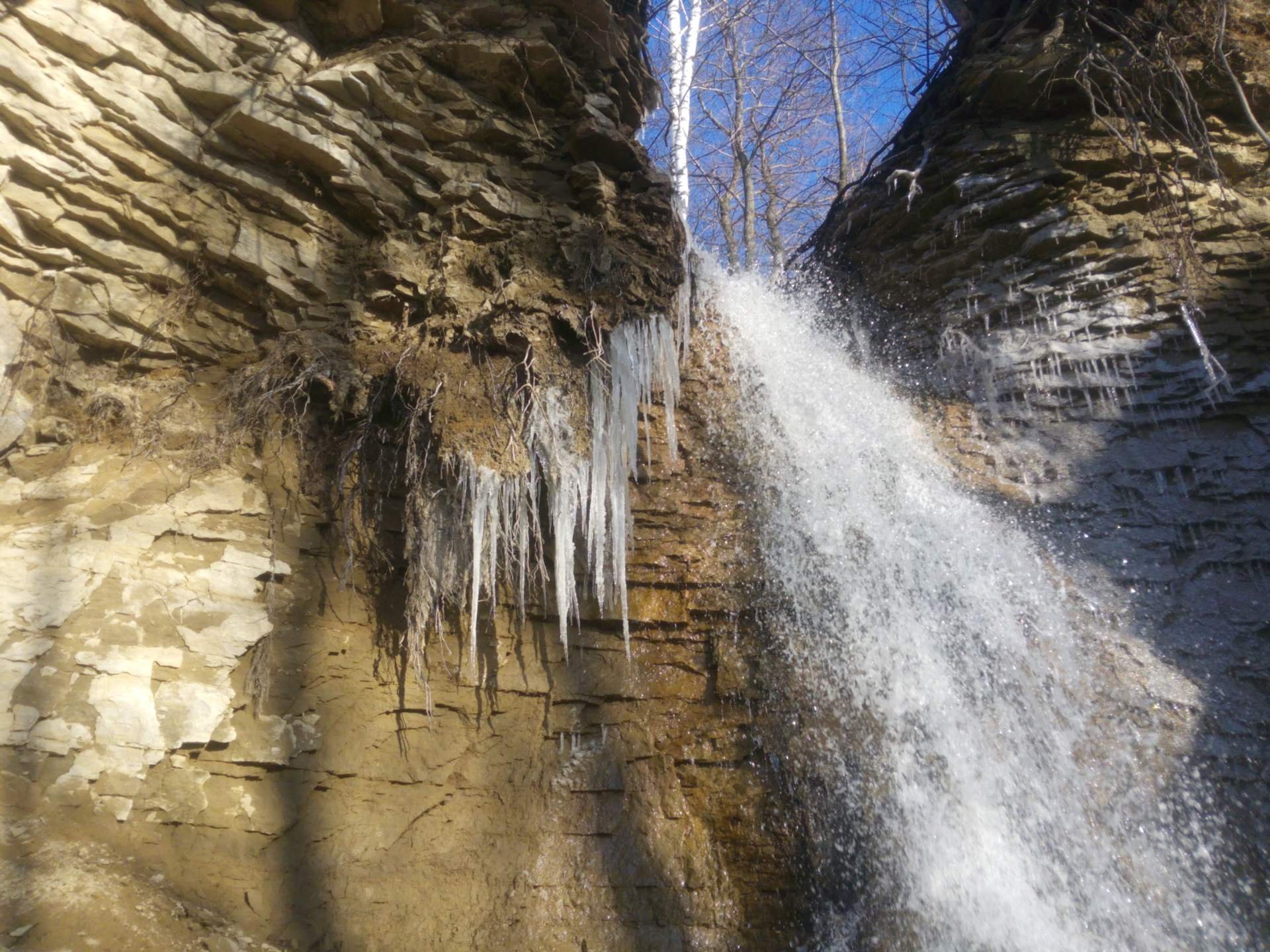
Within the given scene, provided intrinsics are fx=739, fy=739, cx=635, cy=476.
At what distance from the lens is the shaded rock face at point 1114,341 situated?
4.14m

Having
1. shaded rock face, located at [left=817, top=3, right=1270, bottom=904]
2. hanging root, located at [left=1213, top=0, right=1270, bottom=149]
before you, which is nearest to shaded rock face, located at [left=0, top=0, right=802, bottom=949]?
shaded rock face, located at [left=817, top=3, right=1270, bottom=904]

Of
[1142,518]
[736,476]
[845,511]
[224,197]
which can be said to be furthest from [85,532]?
[1142,518]

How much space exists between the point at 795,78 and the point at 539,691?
1197 cm

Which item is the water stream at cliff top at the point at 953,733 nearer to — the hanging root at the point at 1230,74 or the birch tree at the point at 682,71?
the hanging root at the point at 1230,74

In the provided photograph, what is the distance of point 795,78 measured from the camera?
12445 millimetres

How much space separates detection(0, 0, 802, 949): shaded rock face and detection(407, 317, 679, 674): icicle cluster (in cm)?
15

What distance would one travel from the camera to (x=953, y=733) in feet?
13.1

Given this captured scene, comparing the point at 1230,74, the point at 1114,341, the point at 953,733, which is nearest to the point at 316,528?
the point at 953,733

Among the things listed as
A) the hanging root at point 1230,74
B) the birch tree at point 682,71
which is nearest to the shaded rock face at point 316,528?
the hanging root at point 1230,74

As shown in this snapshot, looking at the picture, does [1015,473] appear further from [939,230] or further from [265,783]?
[265,783]

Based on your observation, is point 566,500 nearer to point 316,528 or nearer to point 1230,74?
point 316,528

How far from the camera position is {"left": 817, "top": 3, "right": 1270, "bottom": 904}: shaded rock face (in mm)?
4141

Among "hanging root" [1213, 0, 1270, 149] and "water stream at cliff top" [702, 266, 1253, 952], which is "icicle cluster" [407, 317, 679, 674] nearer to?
"water stream at cliff top" [702, 266, 1253, 952]

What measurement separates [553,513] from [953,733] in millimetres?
2485
